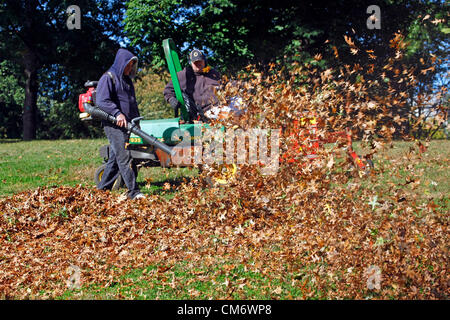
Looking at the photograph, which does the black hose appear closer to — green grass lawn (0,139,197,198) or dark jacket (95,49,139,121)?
dark jacket (95,49,139,121)

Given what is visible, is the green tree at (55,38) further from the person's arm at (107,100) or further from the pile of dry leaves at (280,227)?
the pile of dry leaves at (280,227)

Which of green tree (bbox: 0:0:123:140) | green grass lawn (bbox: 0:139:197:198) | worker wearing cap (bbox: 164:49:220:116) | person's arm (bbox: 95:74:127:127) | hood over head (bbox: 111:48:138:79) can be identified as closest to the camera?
person's arm (bbox: 95:74:127:127)

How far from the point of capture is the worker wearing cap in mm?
7355

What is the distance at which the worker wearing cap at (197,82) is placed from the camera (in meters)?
7.36

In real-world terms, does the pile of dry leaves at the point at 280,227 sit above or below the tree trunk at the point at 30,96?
below

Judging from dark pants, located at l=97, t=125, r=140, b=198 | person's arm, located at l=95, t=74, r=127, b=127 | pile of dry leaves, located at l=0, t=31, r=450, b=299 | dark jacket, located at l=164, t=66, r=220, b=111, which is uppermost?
dark jacket, located at l=164, t=66, r=220, b=111

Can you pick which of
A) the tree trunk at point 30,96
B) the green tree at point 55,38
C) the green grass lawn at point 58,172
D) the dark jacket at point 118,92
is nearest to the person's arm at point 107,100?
the dark jacket at point 118,92

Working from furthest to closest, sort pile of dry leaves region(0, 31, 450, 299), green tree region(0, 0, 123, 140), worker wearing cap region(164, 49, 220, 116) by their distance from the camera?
green tree region(0, 0, 123, 140)
worker wearing cap region(164, 49, 220, 116)
pile of dry leaves region(0, 31, 450, 299)

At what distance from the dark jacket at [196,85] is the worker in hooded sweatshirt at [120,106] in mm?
925

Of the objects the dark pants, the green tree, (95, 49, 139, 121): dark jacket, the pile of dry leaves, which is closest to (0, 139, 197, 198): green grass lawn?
the dark pants

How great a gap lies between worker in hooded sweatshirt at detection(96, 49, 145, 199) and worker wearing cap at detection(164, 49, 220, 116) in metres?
0.90

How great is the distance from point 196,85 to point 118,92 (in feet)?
4.95

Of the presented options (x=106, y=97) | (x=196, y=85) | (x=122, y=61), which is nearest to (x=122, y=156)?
(x=106, y=97)

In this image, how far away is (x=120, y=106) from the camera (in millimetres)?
6496
